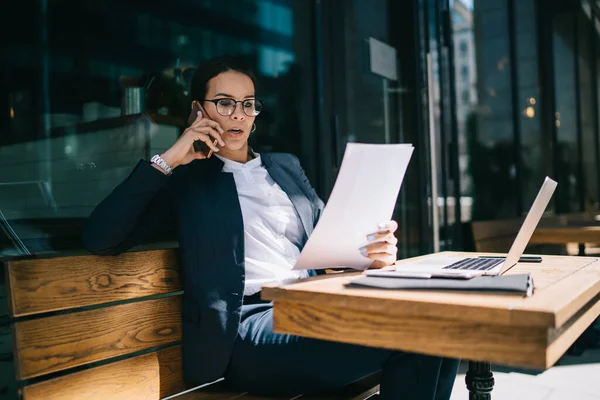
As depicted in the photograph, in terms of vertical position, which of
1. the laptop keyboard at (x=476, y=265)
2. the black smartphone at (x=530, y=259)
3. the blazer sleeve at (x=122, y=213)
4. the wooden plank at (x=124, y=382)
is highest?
the blazer sleeve at (x=122, y=213)

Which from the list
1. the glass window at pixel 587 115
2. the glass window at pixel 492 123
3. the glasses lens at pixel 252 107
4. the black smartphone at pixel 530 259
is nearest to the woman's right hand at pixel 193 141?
the glasses lens at pixel 252 107

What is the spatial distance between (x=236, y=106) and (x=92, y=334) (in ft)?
2.54

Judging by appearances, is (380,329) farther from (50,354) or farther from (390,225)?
(50,354)

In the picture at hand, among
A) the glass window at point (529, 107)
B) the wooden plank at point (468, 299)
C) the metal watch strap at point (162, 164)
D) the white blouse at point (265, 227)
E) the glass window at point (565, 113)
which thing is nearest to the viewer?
the wooden plank at point (468, 299)

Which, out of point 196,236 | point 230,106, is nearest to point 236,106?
point 230,106

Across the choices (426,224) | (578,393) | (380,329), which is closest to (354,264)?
(380,329)

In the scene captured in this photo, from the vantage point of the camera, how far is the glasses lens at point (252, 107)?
170 cm

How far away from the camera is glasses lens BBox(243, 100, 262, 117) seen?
1.70 meters

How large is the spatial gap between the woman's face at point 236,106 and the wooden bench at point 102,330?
15.9 inches

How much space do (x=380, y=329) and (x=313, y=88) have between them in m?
2.35

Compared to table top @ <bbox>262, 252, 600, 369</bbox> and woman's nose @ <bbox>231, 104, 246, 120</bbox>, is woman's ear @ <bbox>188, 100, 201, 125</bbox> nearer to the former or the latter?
woman's nose @ <bbox>231, 104, 246, 120</bbox>

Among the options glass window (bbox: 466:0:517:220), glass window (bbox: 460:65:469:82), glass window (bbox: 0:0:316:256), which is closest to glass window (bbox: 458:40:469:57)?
glass window (bbox: 460:65:469:82)

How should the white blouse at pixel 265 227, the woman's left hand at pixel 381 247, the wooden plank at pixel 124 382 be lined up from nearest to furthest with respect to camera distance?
the wooden plank at pixel 124 382 → the woman's left hand at pixel 381 247 → the white blouse at pixel 265 227

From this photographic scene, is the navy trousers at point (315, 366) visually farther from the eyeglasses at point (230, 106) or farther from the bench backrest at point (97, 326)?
the eyeglasses at point (230, 106)
